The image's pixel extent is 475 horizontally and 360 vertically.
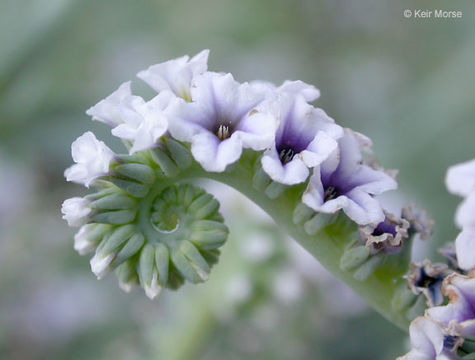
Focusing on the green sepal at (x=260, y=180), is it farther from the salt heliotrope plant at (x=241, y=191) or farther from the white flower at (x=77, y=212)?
the white flower at (x=77, y=212)

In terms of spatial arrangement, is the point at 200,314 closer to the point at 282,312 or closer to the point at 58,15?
the point at 282,312

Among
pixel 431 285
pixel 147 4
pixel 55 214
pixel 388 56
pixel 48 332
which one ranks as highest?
pixel 431 285

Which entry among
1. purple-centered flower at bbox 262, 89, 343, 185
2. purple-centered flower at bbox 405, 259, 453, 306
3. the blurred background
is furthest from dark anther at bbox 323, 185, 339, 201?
the blurred background

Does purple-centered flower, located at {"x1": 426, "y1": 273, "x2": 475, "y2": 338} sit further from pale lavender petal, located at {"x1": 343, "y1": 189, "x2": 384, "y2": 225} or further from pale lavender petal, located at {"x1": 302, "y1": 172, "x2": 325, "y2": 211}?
pale lavender petal, located at {"x1": 302, "y1": 172, "x2": 325, "y2": 211}

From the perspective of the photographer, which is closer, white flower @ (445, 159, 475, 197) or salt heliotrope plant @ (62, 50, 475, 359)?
white flower @ (445, 159, 475, 197)

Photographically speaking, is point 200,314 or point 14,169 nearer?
point 200,314

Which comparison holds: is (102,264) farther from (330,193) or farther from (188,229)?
(330,193)

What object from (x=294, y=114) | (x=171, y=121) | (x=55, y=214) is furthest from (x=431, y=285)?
(x=55, y=214)

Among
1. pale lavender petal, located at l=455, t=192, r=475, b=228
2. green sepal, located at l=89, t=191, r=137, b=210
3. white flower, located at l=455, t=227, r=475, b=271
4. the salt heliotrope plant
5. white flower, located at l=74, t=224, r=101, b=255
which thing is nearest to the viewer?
pale lavender petal, located at l=455, t=192, r=475, b=228

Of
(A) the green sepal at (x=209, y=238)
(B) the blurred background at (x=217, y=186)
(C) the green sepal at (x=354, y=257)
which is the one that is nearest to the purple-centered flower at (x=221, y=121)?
(A) the green sepal at (x=209, y=238)
